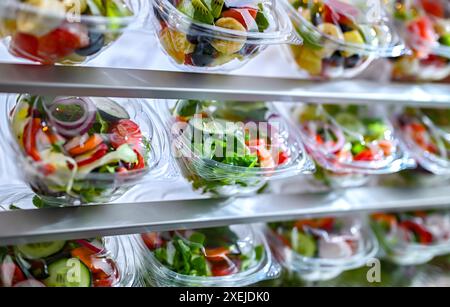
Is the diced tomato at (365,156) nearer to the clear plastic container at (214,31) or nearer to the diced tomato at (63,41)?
the clear plastic container at (214,31)

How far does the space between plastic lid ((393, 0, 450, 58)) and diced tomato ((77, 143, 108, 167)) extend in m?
0.91

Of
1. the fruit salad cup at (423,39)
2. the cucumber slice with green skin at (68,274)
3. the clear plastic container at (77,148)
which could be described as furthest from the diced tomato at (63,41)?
the fruit salad cup at (423,39)

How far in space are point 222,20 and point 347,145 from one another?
561mm

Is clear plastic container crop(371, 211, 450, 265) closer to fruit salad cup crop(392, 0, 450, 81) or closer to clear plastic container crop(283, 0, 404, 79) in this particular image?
fruit salad cup crop(392, 0, 450, 81)

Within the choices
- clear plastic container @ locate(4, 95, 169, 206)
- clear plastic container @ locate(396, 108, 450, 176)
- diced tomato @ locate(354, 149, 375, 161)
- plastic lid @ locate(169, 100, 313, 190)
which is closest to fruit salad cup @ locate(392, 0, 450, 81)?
clear plastic container @ locate(396, 108, 450, 176)

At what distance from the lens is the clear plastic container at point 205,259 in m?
1.32

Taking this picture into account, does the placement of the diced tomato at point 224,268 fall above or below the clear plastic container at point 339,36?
below

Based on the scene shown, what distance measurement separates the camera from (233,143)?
4.19 feet

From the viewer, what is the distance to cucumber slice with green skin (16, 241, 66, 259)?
1.18m

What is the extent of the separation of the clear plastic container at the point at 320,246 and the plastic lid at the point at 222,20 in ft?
2.12

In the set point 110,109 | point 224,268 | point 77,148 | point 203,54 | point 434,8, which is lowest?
point 224,268

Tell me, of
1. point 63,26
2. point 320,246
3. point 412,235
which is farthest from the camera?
point 412,235

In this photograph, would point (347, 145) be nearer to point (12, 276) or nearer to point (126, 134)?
point (126, 134)

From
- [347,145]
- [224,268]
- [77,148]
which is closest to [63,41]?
[77,148]
